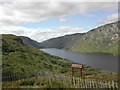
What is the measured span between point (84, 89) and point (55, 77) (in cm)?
641

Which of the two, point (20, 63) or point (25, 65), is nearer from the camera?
point (20, 63)

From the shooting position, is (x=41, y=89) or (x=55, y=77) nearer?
(x=41, y=89)

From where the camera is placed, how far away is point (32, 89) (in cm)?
1262

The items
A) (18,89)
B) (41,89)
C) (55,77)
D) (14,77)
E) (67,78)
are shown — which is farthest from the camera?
(14,77)

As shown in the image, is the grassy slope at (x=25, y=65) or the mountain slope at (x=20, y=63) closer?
the grassy slope at (x=25, y=65)

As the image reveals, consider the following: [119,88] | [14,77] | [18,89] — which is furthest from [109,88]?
[14,77]

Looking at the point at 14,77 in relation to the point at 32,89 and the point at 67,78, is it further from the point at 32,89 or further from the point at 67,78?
the point at 32,89

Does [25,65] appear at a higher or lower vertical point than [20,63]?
lower

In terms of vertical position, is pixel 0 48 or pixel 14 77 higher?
pixel 0 48

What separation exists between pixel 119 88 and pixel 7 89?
30.2 feet

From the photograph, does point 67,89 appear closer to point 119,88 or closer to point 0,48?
point 119,88

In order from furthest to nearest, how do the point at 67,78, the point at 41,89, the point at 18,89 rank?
the point at 67,78
the point at 18,89
the point at 41,89

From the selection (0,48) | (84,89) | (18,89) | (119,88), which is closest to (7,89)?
(18,89)

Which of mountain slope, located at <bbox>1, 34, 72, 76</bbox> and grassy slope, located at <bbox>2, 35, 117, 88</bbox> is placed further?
mountain slope, located at <bbox>1, 34, 72, 76</bbox>
